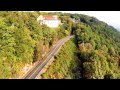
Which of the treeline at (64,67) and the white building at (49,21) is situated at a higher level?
the white building at (49,21)

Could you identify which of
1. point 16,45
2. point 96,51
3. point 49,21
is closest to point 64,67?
point 16,45

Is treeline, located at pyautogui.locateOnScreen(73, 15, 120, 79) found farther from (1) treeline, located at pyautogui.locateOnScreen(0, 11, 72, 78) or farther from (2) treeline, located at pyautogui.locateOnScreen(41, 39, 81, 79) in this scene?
(1) treeline, located at pyautogui.locateOnScreen(0, 11, 72, 78)

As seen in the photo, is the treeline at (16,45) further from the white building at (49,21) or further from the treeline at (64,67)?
the white building at (49,21)

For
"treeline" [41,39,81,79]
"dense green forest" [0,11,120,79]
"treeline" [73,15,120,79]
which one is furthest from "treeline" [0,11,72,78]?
"treeline" [73,15,120,79]

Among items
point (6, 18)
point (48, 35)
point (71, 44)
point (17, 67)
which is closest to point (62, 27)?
point (71, 44)

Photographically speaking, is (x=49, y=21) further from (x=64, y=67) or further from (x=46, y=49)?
(x=64, y=67)

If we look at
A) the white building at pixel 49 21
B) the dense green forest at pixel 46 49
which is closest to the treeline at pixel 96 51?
the dense green forest at pixel 46 49
